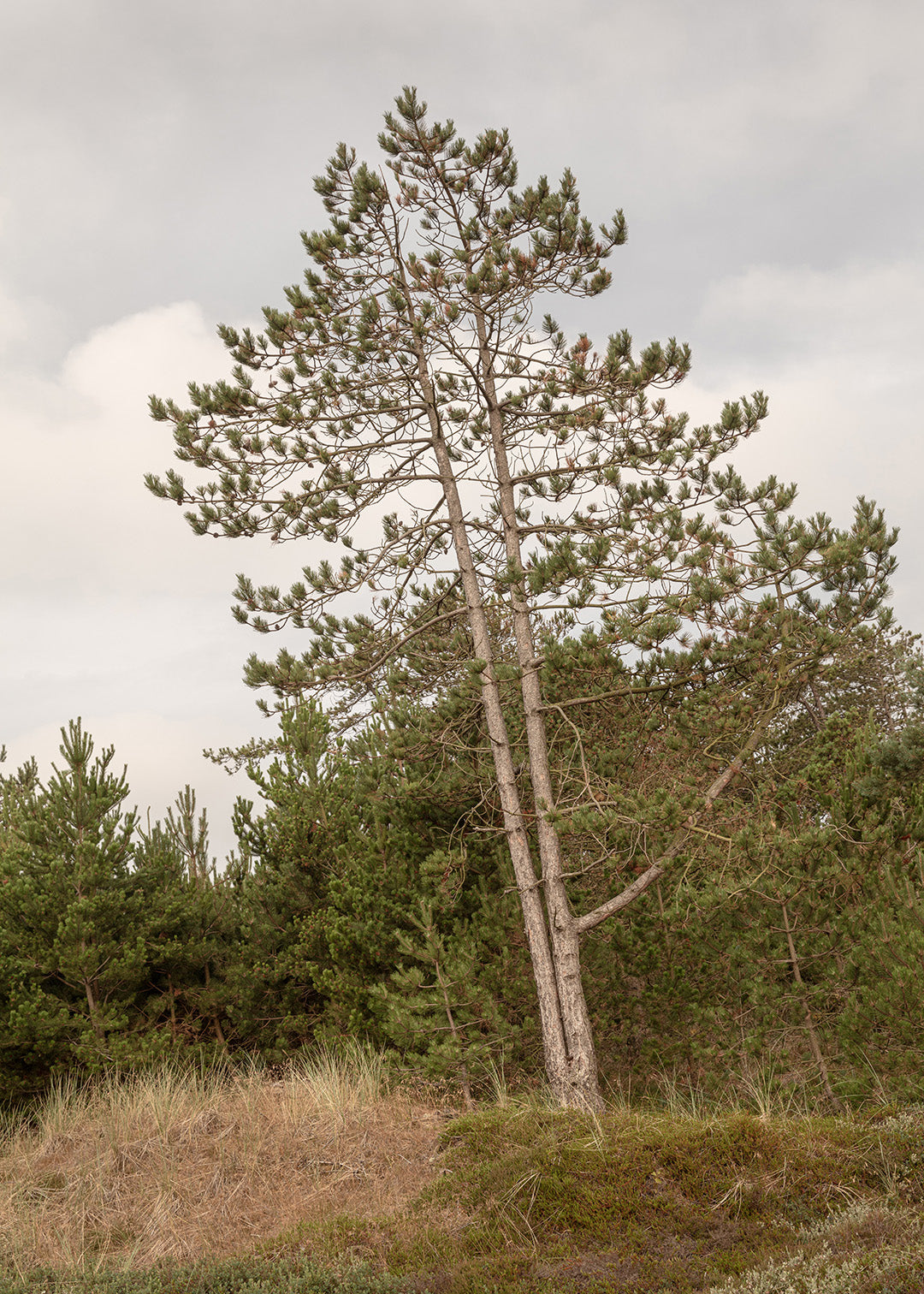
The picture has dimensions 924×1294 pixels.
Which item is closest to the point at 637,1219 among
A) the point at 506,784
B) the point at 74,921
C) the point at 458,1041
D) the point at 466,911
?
the point at 458,1041

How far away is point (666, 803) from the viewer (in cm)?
754

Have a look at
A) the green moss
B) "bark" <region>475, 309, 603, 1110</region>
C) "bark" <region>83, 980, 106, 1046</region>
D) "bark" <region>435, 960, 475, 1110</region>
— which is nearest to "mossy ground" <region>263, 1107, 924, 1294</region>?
the green moss

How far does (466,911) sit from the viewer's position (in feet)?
34.7

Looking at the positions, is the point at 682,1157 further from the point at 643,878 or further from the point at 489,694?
the point at 489,694

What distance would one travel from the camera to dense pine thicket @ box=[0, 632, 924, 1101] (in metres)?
8.43

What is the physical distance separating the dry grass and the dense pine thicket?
1.01 metres

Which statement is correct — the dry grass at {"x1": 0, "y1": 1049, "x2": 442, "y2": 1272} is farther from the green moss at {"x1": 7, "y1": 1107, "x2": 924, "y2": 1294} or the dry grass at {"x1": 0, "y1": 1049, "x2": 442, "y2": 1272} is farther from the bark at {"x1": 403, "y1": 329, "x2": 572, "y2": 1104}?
the bark at {"x1": 403, "y1": 329, "x2": 572, "y2": 1104}

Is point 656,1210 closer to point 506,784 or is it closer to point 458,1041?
point 458,1041

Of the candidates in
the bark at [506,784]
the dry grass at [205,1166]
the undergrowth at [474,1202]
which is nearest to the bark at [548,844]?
the bark at [506,784]

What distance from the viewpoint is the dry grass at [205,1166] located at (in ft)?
21.7

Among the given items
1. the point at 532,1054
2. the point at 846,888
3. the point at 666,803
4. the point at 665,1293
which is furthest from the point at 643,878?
the point at 665,1293

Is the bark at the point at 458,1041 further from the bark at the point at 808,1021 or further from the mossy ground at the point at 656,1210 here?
the bark at the point at 808,1021

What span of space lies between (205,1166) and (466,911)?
387 cm

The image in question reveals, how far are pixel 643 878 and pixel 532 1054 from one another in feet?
8.97
